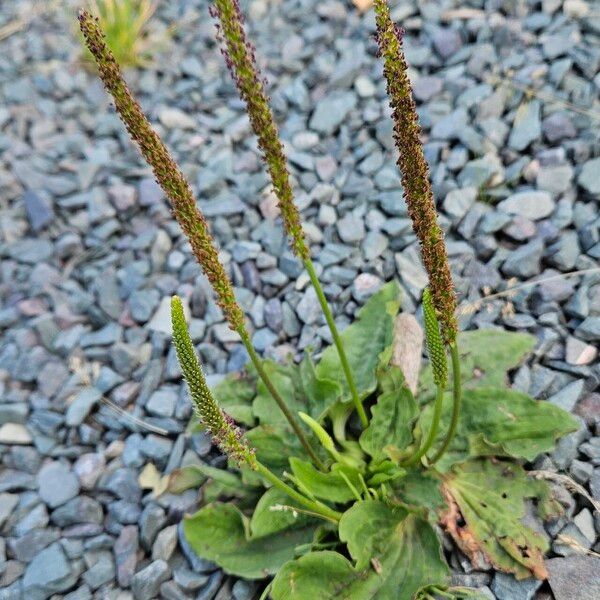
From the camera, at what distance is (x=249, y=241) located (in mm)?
4605

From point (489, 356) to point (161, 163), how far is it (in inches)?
75.2

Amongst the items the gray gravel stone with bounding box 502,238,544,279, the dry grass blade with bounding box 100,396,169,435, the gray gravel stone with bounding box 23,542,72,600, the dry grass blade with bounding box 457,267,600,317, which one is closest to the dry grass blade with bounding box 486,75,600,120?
the gray gravel stone with bounding box 502,238,544,279

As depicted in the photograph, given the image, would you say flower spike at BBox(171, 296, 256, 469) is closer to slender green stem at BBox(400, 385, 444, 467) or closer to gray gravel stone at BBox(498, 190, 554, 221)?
slender green stem at BBox(400, 385, 444, 467)

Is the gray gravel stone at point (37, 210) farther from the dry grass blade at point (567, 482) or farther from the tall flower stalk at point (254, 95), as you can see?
the dry grass blade at point (567, 482)

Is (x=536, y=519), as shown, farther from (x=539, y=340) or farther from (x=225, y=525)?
(x=225, y=525)

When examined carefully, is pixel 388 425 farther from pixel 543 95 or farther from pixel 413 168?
pixel 543 95

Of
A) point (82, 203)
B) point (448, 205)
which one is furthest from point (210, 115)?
point (448, 205)

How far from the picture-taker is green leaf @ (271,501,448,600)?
2.91 m

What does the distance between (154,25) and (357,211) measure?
3.11 m

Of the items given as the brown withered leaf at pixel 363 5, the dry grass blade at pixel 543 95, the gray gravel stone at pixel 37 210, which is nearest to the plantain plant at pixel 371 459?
the dry grass blade at pixel 543 95

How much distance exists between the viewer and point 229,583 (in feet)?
10.6

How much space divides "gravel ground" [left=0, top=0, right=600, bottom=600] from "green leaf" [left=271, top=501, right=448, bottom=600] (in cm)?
18

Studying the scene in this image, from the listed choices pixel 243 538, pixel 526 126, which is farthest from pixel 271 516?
pixel 526 126

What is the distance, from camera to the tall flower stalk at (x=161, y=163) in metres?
2.17
